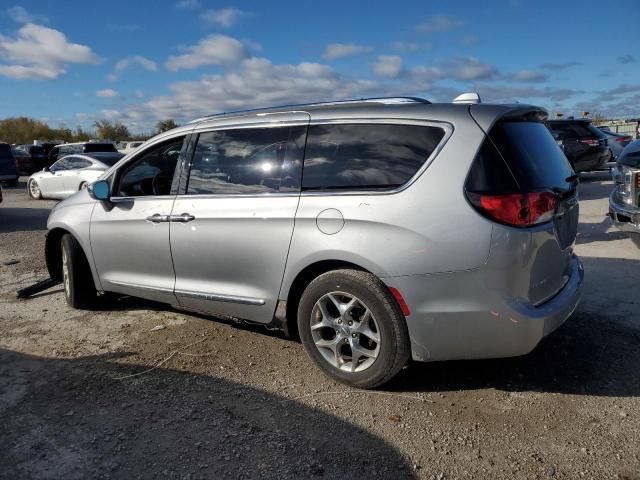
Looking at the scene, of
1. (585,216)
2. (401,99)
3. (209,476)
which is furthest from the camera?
(585,216)

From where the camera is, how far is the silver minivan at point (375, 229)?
9.81ft

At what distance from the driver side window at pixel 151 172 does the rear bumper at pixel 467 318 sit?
224 cm

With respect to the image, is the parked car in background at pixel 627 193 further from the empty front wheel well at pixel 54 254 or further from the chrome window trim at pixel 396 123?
the empty front wheel well at pixel 54 254

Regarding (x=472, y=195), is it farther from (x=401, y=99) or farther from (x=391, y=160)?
(x=401, y=99)

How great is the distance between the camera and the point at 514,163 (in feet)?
10.1

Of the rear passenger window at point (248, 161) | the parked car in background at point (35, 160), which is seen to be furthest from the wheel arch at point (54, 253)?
the parked car in background at point (35, 160)

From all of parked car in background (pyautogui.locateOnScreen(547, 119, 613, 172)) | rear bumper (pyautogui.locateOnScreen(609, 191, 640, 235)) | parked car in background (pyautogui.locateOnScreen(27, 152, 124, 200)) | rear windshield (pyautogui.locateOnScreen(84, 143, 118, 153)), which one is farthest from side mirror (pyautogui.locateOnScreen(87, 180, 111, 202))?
rear windshield (pyautogui.locateOnScreen(84, 143, 118, 153))

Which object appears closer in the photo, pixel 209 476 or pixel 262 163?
pixel 209 476

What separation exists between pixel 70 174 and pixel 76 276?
11190 mm

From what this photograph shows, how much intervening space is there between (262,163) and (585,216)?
8.15m

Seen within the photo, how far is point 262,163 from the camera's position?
3.79m

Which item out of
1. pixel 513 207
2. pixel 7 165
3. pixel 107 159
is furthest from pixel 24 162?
pixel 513 207

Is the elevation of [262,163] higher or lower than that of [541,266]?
higher

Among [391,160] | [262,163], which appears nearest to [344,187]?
[391,160]
